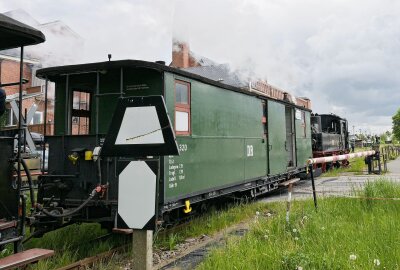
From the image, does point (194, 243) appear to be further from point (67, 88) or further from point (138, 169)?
point (138, 169)

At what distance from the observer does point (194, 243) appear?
21.4ft

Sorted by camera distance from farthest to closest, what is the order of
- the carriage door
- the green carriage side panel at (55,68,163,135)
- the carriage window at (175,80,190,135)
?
the carriage door
the carriage window at (175,80,190,135)
the green carriage side panel at (55,68,163,135)

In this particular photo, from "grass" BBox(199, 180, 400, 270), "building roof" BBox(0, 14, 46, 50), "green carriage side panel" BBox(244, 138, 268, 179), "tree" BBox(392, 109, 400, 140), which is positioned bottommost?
"grass" BBox(199, 180, 400, 270)

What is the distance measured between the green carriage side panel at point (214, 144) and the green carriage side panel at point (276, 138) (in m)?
0.79

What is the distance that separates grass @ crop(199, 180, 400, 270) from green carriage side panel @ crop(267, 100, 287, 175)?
3900 mm

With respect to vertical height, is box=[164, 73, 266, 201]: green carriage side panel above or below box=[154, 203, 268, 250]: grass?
above

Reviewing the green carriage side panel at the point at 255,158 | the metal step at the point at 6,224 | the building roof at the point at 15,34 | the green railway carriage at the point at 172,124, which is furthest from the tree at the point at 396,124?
the metal step at the point at 6,224

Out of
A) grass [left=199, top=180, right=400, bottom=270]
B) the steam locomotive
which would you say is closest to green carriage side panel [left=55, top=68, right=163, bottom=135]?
grass [left=199, top=180, right=400, bottom=270]

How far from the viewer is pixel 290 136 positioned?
12883 mm

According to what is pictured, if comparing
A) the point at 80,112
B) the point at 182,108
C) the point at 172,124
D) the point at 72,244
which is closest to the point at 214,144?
the point at 182,108

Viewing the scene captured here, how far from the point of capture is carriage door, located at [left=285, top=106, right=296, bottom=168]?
1284 cm

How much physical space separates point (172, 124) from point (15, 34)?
9.49ft

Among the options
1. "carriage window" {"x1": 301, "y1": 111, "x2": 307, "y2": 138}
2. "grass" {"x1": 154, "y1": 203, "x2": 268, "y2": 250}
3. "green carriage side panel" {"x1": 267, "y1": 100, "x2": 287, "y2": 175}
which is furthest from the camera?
"carriage window" {"x1": 301, "y1": 111, "x2": 307, "y2": 138}

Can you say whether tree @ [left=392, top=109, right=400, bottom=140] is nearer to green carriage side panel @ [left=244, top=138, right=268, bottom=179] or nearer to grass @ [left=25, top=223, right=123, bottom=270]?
green carriage side panel @ [left=244, top=138, right=268, bottom=179]
